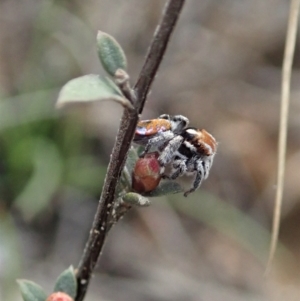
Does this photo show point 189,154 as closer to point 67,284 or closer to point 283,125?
point 67,284

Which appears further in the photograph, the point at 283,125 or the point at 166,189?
the point at 283,125

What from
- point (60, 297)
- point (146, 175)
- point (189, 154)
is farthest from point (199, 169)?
point (60, 297)

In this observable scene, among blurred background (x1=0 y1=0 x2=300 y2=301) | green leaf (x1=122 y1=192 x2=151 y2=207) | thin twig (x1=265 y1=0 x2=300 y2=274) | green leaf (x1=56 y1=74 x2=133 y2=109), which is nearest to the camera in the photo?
green leaf (x1=56 y1=74 x2=133 y2=109)

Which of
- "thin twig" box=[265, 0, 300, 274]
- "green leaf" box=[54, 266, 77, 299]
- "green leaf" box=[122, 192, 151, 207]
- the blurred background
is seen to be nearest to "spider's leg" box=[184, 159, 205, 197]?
"green leaf" box=[122, 192, 151, 207]

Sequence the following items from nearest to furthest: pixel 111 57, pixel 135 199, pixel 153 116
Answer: pixel 111 57
pixel 135 199
pixel 153 116

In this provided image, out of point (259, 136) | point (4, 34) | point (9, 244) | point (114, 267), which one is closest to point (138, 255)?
point (114, 267)

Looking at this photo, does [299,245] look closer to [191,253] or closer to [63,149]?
[191,253]

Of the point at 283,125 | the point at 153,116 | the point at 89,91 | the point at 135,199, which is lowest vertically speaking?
the point at 153,116

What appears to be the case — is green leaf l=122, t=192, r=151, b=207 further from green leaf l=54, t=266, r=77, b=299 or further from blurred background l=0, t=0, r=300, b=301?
blurred background l=0, t=0, r=300, b=301

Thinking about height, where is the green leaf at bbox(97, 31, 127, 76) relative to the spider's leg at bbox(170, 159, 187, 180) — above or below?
above
